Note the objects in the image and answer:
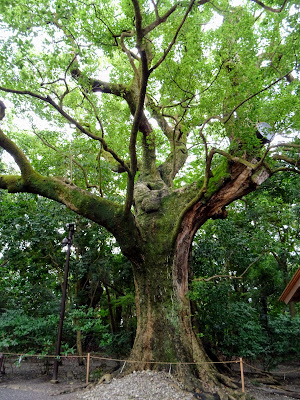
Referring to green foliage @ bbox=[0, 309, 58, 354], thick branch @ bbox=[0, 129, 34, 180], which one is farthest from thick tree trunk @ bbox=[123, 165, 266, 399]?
thick branch @ bbox=[0, 129, 34, 180]

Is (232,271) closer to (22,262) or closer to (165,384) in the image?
(165,384)

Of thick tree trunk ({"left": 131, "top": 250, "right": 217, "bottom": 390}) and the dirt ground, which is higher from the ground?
thick tree trunk ({"left": 131, "top": 250, "right": 217, "bottom": 390})

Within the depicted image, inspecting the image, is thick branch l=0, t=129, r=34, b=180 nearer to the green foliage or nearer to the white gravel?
the green foliage

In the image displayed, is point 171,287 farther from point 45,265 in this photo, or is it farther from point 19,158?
point 45,265

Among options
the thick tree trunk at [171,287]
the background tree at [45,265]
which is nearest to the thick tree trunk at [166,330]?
the thick tree trunk at [171,287]

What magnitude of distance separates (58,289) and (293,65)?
30.3 ft

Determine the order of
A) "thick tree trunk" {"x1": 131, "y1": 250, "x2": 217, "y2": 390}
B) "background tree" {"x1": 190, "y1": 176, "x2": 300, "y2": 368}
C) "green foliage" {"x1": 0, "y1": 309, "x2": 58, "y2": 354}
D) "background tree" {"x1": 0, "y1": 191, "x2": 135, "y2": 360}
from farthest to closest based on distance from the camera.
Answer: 1. "background tree" {"x1": 0, "y1": 191, "x2": 135, "y2": 360}
2. "background tree" {"x1": 190, "y1": 176, "x2": 300, "y2": 368}
3. "green foliage" {"x1": 0, "y1": 309, "x2": 58, "y2": 354}
4. "thick tree trunk" {"x1": 131, "y1": 250, "x2": 217, "y2": 390}

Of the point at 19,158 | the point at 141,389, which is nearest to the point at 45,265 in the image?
the point at 19,158

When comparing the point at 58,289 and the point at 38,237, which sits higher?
the point at 38,237

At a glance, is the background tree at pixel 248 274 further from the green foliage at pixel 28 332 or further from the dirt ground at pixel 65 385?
the green foliage at pixel 28 332

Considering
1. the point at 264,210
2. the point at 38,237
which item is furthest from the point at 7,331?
the point at 264,210

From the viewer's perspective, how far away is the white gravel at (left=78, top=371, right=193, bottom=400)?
4.23 meters

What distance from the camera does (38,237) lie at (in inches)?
309

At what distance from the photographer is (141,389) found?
4.42 metres
